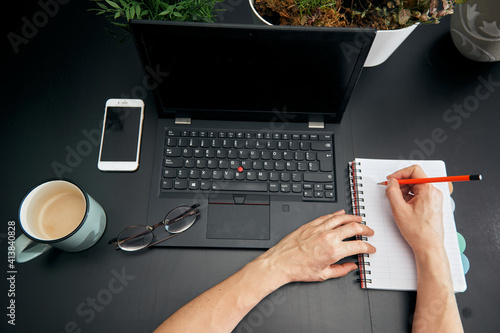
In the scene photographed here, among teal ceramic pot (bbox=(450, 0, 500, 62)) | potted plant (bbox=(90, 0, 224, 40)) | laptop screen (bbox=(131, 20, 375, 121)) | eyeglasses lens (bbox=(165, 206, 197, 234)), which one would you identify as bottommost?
eyeglasses lens (bbox=(165, 206, 197, 234))

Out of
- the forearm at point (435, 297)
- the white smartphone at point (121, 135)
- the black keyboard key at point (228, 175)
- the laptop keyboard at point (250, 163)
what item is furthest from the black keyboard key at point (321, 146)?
the white smartphone at point (121, 135)

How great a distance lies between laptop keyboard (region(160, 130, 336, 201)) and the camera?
771 mm

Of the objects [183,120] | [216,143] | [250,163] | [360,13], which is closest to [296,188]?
[250,163]

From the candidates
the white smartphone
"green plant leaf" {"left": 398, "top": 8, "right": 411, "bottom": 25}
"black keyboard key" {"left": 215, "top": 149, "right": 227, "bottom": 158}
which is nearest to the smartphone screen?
the white smartphone

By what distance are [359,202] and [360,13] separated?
0.45m

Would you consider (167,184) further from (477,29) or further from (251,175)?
(477,29)

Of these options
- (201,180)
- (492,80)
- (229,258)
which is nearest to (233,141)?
(201,180)

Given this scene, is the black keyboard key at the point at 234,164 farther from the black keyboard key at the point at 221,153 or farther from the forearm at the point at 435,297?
the forearm at the point at 435,297

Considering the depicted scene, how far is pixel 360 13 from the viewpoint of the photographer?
75 cm

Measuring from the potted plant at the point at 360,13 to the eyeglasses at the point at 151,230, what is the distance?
0.48 m

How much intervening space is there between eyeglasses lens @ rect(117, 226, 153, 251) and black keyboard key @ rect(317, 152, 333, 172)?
44cm

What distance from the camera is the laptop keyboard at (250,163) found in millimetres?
771

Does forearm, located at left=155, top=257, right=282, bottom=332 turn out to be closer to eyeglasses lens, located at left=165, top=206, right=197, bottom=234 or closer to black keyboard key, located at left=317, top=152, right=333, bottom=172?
eyeglasses lens, located at left=165, top=206, right=197, bottom=234

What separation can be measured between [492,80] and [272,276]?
0.82 metres
